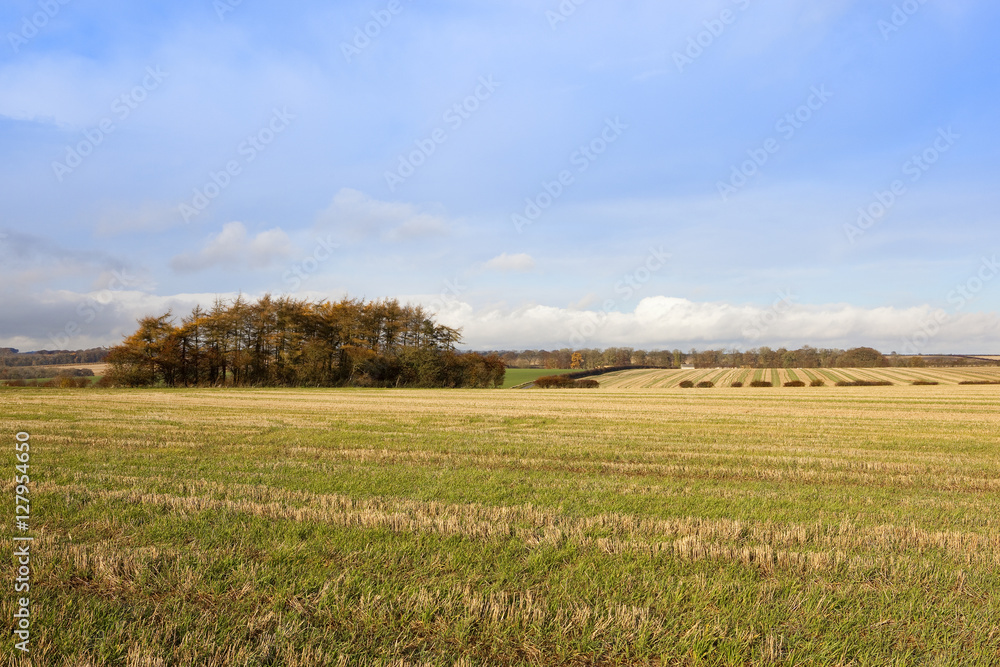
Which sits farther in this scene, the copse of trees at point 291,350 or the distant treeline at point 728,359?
the distant treeline at point 728,359

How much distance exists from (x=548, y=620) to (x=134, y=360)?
6701 centimetres

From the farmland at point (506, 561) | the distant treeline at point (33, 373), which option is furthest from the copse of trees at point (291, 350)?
the farmland at point (506, 561)

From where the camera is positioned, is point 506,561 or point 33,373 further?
point 33,373

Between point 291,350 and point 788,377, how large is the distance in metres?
70.0

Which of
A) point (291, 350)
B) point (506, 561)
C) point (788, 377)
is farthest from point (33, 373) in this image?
point (788, 377)

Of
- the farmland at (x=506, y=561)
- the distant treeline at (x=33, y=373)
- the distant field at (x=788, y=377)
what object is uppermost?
the distant treeline at (x=33, y=373)

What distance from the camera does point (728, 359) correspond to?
381 feet

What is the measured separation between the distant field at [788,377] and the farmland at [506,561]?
201ft

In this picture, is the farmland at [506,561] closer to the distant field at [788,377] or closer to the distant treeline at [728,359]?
the distant field at [788,377]

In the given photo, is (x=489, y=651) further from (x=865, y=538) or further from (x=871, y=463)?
(x=871, y=463)

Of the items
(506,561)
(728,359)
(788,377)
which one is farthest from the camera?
(728,359)

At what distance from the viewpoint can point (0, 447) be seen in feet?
42.8

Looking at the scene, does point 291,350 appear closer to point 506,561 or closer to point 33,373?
point 33,373

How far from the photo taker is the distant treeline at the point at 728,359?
3851 inches
